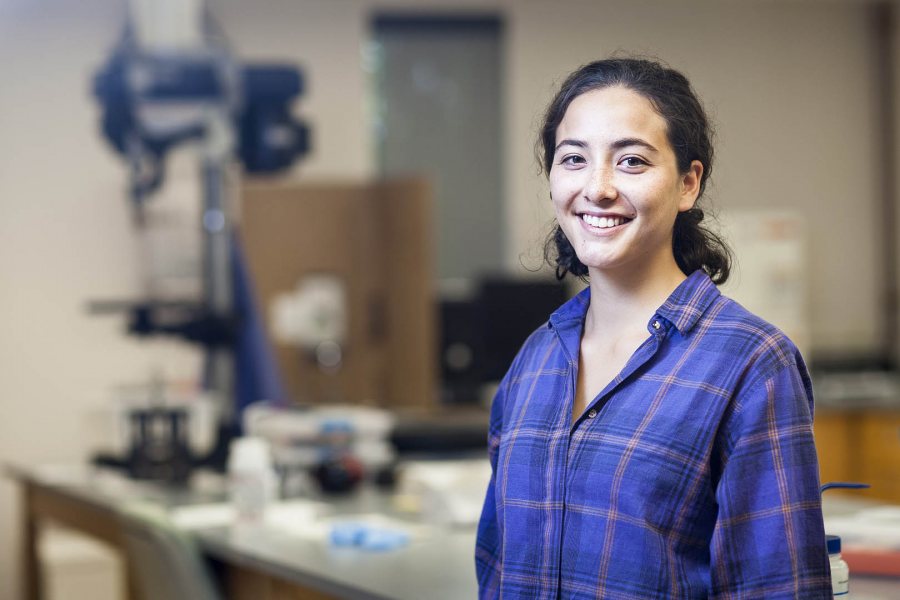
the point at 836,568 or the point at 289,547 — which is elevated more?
the point at 836,568

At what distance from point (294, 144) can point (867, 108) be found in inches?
151

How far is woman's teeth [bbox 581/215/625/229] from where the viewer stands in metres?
1.36

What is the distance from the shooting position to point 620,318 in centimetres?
143

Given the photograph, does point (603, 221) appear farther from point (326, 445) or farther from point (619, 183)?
point (326, 445)

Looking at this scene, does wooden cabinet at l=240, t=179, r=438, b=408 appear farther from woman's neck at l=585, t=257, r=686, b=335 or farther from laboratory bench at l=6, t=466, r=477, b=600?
woman's neck at l=585, t=257, r=686, b=335

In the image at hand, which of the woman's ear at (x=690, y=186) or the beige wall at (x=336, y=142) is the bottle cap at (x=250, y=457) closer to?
Result: the woman's ear at (x=690, y=186)

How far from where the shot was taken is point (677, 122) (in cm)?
137

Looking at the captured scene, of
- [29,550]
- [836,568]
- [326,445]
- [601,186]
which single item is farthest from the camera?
[29,550]

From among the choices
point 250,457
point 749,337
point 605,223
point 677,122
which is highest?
point 677,122

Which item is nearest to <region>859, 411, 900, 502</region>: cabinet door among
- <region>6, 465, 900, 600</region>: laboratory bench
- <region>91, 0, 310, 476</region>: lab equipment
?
<region>6, 465, 900, 600</region>: laboratory bench

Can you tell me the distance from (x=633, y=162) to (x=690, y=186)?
0.09 metres

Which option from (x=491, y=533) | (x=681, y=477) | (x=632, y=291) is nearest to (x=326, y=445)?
(x=491, y=533)

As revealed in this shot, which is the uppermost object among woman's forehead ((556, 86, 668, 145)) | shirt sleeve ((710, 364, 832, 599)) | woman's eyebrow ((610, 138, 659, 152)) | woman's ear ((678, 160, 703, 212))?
woman's forehead ((556, 86, 668, 145))

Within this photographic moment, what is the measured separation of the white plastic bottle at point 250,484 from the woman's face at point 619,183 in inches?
62.2
